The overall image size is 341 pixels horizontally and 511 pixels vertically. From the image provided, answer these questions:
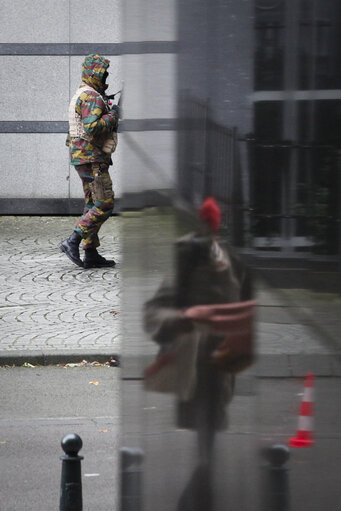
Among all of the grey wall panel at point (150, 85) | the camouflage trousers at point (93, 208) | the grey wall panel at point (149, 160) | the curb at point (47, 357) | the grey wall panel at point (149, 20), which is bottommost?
the curb at point (47, 357)

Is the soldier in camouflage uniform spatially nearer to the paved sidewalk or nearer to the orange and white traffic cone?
the paved sidewalk

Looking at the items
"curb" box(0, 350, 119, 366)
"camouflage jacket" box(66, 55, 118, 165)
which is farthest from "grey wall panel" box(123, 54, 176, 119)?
"camouflage jacket" box(66, 55, 118, 165)

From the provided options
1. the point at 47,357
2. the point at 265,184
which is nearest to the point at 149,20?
the point at 265,184

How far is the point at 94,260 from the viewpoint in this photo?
1103cm

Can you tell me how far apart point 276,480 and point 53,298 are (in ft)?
27.5

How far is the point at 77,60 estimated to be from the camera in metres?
14.6

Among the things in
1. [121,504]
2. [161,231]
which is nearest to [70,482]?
[121,504]

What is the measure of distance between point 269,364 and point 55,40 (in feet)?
44.4

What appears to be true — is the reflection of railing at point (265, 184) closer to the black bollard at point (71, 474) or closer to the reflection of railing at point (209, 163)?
the reflection of railing at point (209, 163)

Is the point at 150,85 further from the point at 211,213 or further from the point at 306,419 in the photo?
the point at 306,419

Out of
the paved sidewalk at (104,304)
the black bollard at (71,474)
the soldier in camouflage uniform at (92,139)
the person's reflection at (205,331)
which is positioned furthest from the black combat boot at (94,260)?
the person's reflection at (205,331)

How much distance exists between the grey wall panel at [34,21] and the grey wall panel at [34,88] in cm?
28

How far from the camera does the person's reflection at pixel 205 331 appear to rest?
1625 mm

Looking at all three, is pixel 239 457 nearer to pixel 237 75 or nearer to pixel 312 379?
pixel 312 379
